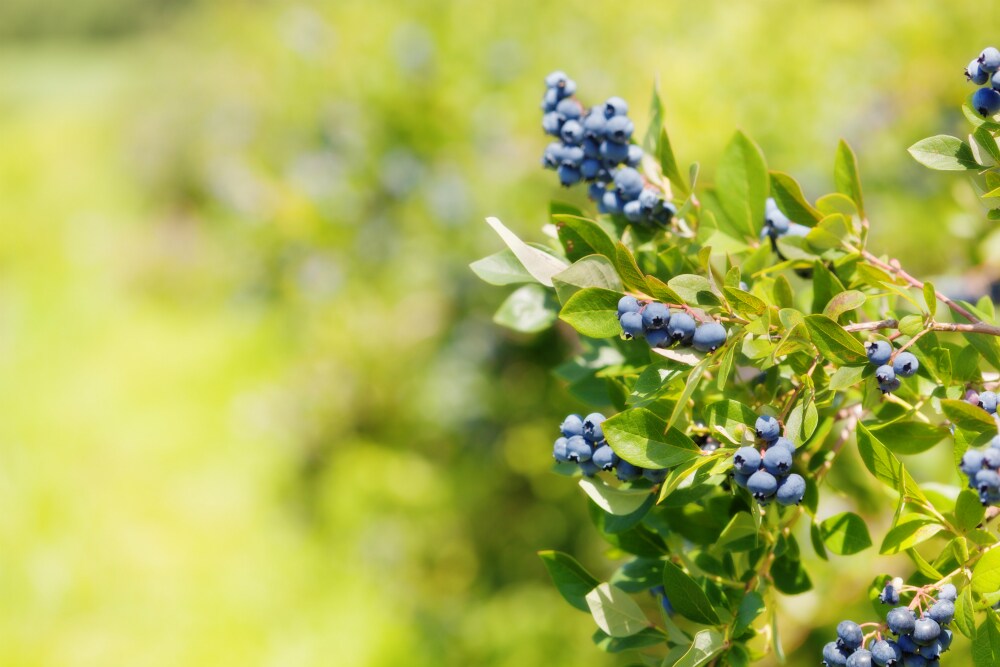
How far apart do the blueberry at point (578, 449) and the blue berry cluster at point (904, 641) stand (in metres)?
0.21

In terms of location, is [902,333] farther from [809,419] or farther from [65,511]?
[65,511]

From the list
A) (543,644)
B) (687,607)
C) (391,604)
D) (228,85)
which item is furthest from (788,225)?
(228,85)

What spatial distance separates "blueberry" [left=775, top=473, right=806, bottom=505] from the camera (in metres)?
0.59

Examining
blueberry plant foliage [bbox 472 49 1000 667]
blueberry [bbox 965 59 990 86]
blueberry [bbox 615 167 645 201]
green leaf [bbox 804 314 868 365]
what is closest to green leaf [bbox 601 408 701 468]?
blueberry plant foliage [bbox 472 49 1000 667]

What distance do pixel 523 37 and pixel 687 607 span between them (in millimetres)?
2607

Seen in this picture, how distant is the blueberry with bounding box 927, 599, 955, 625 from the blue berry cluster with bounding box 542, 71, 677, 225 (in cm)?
37

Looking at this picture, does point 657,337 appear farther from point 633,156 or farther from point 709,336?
point 633,156

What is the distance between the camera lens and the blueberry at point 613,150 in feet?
2.43

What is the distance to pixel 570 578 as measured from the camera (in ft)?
2.34

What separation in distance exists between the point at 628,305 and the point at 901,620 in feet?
0.90

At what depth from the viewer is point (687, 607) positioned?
2.14ft

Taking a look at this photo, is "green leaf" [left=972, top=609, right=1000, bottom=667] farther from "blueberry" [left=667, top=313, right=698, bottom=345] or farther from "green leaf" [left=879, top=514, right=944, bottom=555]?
"blueberry" [left=667, top=313, right=698, bottom=345]

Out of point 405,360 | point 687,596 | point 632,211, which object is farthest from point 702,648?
point 405,360

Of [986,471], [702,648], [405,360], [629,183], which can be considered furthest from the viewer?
[405,360]
